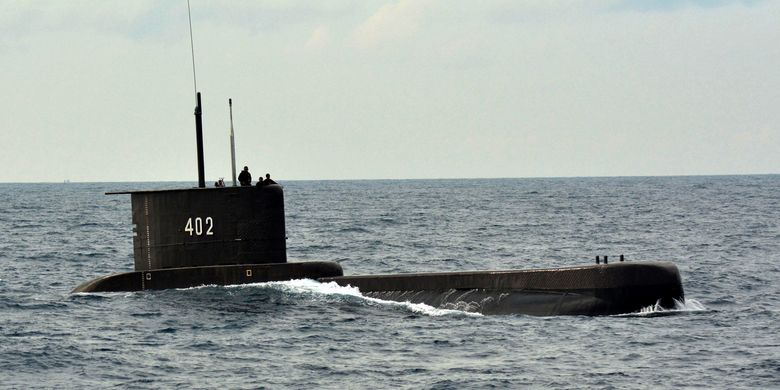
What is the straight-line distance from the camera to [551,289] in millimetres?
24812

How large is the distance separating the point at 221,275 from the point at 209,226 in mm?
1232

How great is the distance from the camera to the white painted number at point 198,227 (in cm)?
2717

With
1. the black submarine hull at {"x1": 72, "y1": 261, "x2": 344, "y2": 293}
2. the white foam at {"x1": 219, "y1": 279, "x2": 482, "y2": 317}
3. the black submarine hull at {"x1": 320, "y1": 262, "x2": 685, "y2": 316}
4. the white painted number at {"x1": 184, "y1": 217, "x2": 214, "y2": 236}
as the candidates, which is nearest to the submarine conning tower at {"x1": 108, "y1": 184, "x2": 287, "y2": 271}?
the white painted number at {"x1": 184, "y1": 217, "x2": 214, "y2": 236}

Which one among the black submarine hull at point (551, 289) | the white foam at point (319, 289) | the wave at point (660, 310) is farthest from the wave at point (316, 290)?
the wave at point (660, 310)

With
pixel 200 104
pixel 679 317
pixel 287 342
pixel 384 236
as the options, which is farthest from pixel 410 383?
pixel 384 236

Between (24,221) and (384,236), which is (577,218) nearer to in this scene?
(384,236)

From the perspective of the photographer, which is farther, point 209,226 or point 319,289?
point 319,289

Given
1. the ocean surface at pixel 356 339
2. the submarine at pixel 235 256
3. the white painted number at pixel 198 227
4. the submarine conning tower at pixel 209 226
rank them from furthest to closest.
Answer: the white painted number at pixel 198 227 → the submarine conning tower at pixel 209 226 → the submarine at pixel 235 256 → the ocean surface at pixel 356 339

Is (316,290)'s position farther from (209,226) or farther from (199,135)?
(199,135)

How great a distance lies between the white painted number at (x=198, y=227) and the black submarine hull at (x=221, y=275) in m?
0.86

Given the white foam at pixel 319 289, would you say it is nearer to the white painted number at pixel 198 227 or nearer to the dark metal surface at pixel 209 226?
the dark metal surface at pixel 209 226

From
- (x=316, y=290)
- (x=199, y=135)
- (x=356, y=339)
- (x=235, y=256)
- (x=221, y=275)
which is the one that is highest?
(x=199, y=135)

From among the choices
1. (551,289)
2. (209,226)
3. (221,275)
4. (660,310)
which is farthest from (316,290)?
(660,310)

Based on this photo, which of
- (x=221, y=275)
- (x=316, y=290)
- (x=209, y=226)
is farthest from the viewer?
(x=316, y=290)
